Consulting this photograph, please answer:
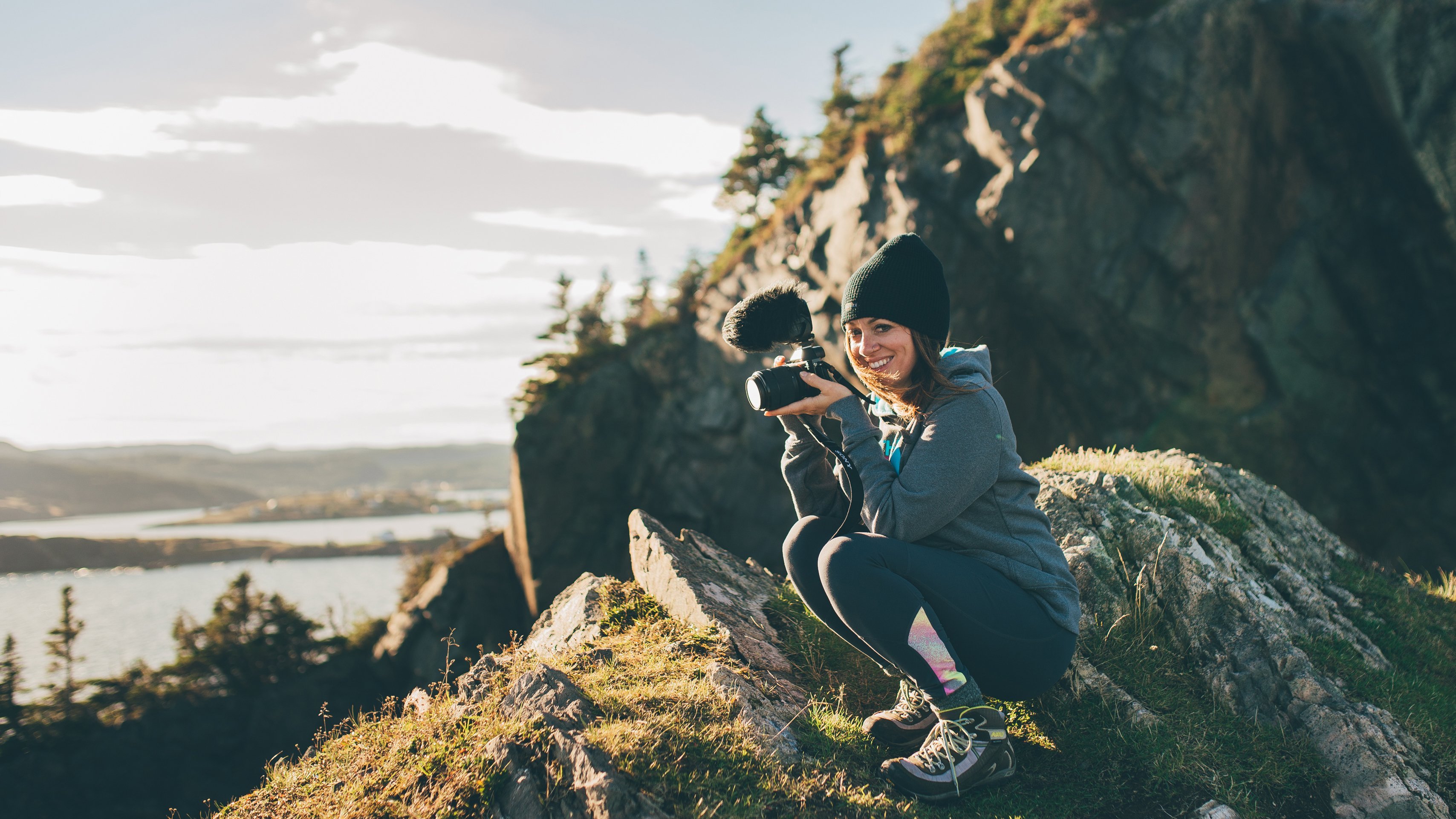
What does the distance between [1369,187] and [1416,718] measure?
19583 millimetres

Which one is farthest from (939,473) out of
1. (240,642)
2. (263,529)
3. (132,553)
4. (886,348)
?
(263,529)

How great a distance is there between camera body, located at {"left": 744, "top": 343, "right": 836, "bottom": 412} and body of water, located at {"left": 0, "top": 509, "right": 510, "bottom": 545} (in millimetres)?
65254

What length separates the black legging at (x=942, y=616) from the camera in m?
3.27

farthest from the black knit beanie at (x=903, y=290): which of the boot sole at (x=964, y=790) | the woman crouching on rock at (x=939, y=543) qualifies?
the boot sole at (x=964, y=790)

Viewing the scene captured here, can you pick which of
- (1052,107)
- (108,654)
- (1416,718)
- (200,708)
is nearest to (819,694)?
(1416,718)

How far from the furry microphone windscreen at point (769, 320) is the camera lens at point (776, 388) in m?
0.37

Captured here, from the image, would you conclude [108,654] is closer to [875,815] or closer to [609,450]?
[609,450]

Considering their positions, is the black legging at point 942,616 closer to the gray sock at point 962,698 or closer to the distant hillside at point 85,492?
the gray sock at point 962,698

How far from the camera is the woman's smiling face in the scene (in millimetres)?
3453

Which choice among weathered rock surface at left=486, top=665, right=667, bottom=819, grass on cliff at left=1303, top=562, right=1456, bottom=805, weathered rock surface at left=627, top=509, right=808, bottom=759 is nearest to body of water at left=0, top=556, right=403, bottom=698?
weathered rock surface at left=627, top=509, right=808, bottom=759

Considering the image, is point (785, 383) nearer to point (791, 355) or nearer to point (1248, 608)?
point (791, 355)

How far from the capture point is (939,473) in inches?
125

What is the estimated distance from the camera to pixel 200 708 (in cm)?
2194

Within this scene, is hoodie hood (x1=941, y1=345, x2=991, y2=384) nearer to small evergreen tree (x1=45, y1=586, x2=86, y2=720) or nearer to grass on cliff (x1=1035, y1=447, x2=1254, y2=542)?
grass on cliff (x1=1035, y1=447, x2=1254, y2=542)
